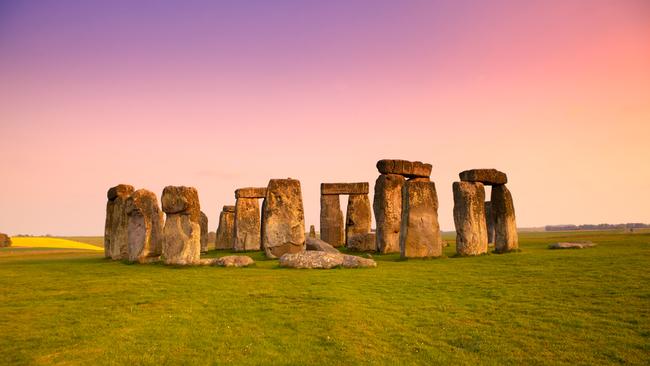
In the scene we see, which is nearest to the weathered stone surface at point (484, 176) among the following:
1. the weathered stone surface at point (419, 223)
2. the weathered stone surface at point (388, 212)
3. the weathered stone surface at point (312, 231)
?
the weathered stone surface at point (419, 223)

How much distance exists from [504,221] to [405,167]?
539cm

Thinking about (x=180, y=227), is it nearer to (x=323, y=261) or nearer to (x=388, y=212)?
(x=323, y=261)

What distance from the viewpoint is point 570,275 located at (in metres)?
13.8

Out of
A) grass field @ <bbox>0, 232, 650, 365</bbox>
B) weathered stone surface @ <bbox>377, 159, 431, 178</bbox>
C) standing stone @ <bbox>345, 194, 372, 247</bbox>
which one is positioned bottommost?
grass field @ <bbox>0, 232, 650, 365</bbox>

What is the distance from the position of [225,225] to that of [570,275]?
23.5 meters

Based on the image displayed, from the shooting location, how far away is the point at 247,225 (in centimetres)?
2902

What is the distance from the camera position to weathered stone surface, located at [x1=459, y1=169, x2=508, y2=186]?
2188cm

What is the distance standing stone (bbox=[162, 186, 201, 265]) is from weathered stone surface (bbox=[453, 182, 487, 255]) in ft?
37.5

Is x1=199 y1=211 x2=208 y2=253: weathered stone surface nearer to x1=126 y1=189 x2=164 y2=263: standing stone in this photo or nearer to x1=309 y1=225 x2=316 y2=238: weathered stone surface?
x1=126 y1=189 x2=164 y2=263: standing stone

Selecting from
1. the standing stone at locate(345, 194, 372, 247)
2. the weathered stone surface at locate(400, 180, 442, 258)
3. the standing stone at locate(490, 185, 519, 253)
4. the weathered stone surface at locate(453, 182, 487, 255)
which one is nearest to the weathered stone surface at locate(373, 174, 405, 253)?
the weathered stone surface at locate(400, 180, 442, 258)

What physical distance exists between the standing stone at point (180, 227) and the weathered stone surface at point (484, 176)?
1247 cm

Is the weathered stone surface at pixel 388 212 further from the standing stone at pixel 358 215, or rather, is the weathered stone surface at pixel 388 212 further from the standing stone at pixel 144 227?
the standing stone at pixel 144 227

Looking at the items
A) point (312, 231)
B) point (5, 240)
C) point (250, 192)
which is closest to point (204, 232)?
point (250, 192)

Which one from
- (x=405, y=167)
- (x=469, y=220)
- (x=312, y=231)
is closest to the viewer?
(x=469, y=220)
